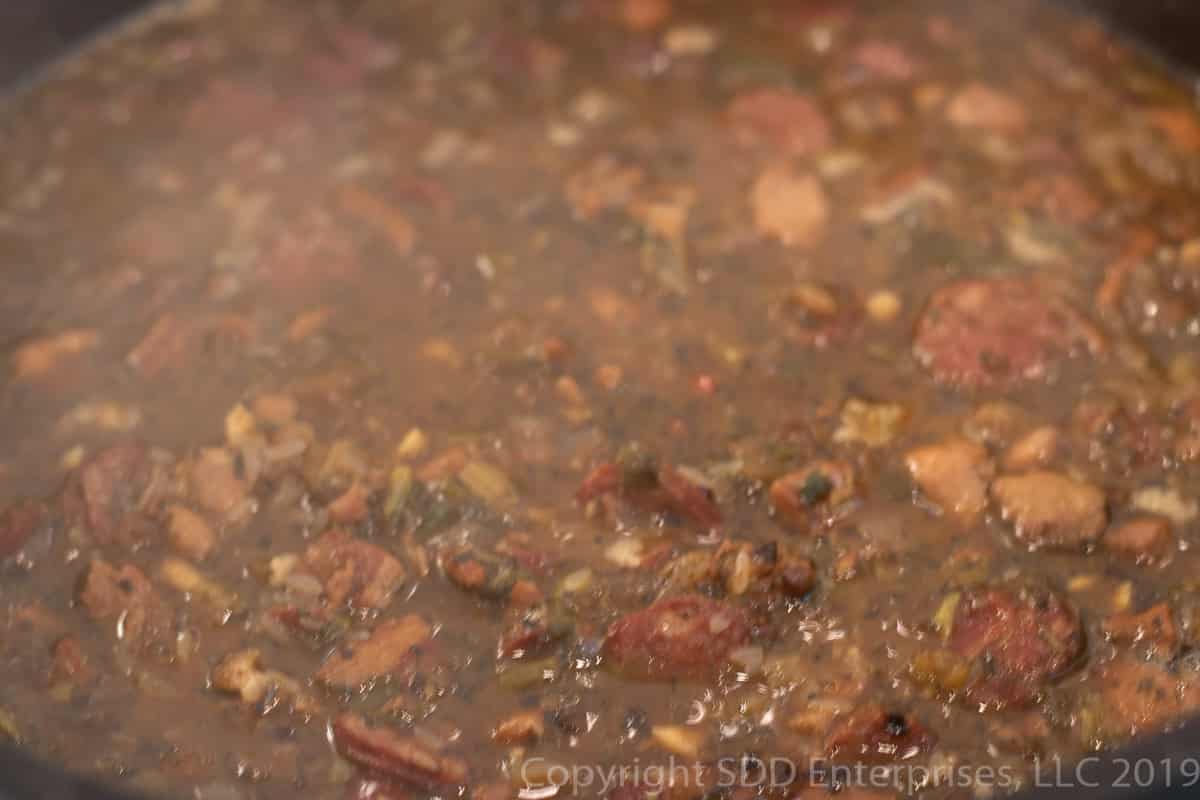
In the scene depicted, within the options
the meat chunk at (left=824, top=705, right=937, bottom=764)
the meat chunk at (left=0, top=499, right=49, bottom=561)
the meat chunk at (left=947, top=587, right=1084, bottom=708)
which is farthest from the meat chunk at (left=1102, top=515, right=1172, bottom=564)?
the meat chunk at (left=0, top=499, right=49, bottom=561)

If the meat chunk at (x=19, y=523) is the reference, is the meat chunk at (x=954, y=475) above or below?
above

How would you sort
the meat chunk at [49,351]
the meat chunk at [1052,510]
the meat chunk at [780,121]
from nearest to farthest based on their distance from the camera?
the meat chunk at [1052,510]
the meat chunk at [49,351]
the meat chunk at [780,121]

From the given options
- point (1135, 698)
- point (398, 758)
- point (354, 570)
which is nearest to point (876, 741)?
point (1135, 698)

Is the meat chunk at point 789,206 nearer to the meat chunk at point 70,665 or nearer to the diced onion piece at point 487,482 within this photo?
the diced onion piece at point 487,482

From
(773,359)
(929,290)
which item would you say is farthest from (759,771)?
(929,290)

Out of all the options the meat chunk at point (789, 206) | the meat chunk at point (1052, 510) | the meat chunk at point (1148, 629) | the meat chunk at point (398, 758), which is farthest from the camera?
the meat chunk at point (789, 206)

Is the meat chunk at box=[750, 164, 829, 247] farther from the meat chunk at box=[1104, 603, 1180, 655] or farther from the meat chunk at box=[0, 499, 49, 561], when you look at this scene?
the meat chunk at box=[0, 499, 49, 561]

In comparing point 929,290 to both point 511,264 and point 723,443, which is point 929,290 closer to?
point 723,443

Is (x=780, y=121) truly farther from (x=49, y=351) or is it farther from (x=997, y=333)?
(x=49, y=351)

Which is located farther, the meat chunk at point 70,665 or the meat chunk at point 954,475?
the meat chunk at point 954,475

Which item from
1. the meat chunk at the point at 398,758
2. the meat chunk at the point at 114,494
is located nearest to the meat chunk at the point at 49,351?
the meat chunk at the point at 114,494
